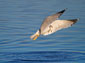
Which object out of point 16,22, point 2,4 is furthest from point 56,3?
point 16,22

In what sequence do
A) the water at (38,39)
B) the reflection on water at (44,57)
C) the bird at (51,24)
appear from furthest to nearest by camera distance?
1. the water at (38,39)
2. the reflection on water at (44,57)
3. the bird at (51,24)

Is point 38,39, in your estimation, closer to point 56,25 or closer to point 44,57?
point 44,57

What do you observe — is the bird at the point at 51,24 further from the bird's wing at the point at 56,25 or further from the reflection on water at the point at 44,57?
the reflection on water at the point at 44,57

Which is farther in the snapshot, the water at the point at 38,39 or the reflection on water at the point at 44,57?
the water at the point at 38,39

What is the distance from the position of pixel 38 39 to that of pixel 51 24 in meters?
3.16

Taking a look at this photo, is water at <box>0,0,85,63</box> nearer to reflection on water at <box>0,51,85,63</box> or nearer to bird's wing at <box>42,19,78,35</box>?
reflection on water at <box>0,51,85,63</box>

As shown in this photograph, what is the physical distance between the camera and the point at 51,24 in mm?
6301

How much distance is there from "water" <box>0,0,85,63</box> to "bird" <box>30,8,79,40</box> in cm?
124

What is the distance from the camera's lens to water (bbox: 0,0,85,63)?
307 inches

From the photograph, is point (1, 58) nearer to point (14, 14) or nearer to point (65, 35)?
point (65, 35)

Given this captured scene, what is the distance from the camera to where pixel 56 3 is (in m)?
14.3

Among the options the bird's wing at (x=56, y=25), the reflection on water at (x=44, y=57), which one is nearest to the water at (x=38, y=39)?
the reflection on water at (x=44, y=57)

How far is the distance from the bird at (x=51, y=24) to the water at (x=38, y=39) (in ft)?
4.08

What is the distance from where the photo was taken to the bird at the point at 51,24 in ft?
19.5
